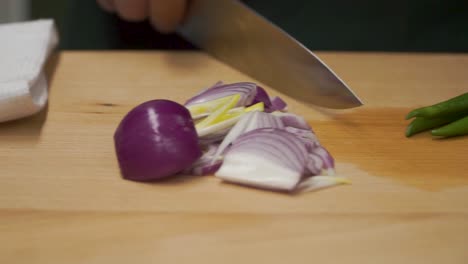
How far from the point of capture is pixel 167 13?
1.51 metres

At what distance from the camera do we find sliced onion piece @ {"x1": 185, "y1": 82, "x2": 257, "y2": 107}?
3.99ft

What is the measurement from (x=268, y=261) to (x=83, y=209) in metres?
0.32

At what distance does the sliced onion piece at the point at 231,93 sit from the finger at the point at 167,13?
0.34 meters

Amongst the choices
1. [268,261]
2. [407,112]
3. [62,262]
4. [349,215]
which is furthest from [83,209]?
[407,112]

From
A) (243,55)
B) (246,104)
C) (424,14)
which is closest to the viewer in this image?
(246,104)

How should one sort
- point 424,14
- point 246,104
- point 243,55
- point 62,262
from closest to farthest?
point 62,262, point 246,104, point 243,55, point 424,14

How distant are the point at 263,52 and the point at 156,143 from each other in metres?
0.44

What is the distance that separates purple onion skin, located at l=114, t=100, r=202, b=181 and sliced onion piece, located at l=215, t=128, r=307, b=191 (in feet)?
0.22

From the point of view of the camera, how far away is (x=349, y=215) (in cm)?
101

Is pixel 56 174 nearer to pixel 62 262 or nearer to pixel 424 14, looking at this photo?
pixel 62 262

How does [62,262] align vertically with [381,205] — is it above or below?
below

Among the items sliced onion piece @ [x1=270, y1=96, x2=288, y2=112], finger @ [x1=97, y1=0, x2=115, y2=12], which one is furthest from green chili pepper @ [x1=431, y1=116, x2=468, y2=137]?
finger @ [x1=97, y1=0, x2=115, y2=12]

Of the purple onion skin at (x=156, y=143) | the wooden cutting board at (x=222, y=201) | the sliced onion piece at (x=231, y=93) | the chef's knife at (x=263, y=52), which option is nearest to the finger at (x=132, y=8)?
the chef's knife at (x=263, y=52)

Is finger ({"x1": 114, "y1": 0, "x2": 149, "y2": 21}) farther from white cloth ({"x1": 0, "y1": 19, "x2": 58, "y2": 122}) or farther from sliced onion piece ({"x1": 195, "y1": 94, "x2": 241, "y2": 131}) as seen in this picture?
sliced onion piece ({"x1": 195, "y1": 94, "x2": 241, "y2": 131})
